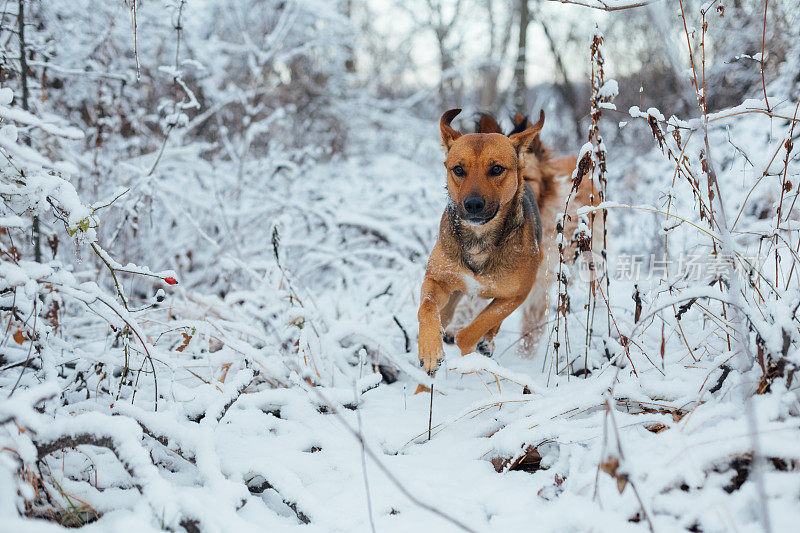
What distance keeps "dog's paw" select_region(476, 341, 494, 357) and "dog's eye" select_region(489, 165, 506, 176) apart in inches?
39.7

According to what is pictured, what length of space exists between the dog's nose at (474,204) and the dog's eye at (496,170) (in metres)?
0.24

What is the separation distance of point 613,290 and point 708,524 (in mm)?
3020

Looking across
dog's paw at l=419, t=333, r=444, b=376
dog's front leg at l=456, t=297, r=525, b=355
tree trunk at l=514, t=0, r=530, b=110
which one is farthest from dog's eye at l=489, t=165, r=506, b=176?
tree trunk at l=514, t=0, r=530, b=110

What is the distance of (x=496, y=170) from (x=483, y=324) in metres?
0.86

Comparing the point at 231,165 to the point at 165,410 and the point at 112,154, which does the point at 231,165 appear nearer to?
the point at 112,154

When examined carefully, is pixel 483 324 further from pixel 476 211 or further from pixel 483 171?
pixel 483 171

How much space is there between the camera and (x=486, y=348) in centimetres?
316

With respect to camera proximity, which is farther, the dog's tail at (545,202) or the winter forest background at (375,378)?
the dog's tail at (545,202)

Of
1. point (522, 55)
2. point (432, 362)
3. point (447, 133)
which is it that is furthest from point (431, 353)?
point (522, 55)

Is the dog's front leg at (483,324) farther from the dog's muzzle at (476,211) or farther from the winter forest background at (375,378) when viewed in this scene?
the dog's muzzle at (476,211)

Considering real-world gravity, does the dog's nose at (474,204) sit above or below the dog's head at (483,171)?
below

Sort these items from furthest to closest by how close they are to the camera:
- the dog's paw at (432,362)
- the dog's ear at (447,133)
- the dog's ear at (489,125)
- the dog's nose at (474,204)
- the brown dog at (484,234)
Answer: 1. the dog's ear at (489,125)
2. the dog's ear at (447,133)
3. the brown dog at (484,234)
4. the dog's nose at (474,204)
5. the dog's paw at (432,362)

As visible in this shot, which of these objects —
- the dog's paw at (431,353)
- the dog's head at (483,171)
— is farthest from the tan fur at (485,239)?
the dog's paw at (431,353)

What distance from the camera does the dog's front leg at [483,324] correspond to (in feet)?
9.45
